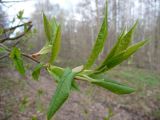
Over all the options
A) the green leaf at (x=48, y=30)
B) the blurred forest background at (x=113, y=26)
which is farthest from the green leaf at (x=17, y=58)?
the blurred forest background at (x=113, y=26)

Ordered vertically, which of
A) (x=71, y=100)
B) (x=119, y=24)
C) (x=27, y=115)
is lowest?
(x=119, y=24)

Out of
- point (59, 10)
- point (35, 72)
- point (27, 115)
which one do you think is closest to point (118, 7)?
point (59, 10)

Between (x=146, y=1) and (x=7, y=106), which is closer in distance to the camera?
(x=7, y=106)

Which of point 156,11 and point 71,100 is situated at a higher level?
point 71,100

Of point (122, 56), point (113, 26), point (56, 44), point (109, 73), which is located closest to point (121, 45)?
point (122, 56)


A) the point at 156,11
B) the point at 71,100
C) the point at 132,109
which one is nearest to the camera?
the point at 71,100

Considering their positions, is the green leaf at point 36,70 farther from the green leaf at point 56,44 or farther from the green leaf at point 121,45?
the green leaf at point 121,45

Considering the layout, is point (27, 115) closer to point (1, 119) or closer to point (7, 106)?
point (7, 106)
